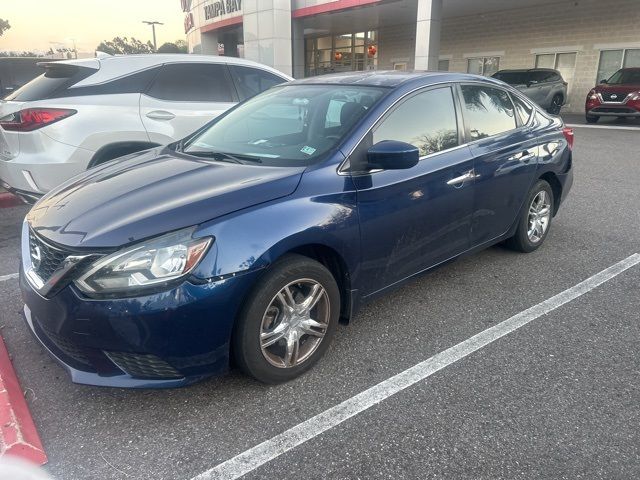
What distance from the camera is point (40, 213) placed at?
279 centimetres

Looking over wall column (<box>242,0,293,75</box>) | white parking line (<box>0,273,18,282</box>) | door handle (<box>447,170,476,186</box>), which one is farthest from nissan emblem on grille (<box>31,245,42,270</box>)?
wall column (<box>242,0,293,75</box>)

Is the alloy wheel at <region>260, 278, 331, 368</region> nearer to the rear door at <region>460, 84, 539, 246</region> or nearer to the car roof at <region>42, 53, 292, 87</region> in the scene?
the rear door at <region>460, 84, 539, 246</region>

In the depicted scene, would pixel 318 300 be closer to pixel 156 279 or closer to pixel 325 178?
pixel 325 178

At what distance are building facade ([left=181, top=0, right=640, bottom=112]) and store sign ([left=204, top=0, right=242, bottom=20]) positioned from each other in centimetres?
5

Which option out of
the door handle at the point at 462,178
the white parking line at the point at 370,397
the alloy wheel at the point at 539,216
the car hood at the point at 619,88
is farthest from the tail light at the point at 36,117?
the car hood at the point at 619,88

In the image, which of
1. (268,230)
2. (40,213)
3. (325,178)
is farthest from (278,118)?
(40,213)

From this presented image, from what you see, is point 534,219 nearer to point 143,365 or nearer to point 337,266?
point 337,266

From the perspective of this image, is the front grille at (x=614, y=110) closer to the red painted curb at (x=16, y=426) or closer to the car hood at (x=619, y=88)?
the car hood at (x=619, y=88)

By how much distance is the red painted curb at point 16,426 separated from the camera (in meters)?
2.20

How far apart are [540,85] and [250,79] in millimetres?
14595

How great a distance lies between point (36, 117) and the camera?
4699mm

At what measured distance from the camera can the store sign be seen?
83.0 ft

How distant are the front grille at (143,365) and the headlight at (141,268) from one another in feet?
1.02

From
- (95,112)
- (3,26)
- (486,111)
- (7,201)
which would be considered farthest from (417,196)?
(3,26)
